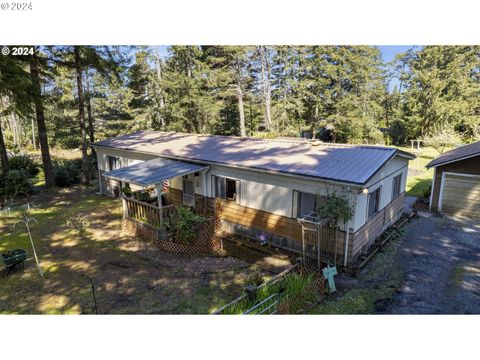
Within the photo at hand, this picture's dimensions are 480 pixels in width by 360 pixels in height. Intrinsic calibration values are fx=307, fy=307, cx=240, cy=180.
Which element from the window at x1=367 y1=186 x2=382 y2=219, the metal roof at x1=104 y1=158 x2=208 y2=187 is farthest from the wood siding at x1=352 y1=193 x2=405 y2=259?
the metal roof at x1=104 y1=158 x2=208 y2=187

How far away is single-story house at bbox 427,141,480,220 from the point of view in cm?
1345

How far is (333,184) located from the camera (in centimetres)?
883

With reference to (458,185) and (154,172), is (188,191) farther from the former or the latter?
(458,185)

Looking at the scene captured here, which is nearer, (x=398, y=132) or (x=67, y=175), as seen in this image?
(x=67, y=175)

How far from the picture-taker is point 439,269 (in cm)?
914

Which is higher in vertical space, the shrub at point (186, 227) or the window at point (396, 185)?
the window at point (396, 185)

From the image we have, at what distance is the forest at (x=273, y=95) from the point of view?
94.2 ft

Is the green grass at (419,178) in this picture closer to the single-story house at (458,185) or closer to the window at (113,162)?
the single-story house at (458,185)

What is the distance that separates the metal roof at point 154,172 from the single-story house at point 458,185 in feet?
35.6

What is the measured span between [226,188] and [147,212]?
120 inches

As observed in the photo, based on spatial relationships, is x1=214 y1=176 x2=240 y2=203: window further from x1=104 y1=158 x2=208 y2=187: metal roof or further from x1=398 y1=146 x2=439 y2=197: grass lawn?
x1=398 y1=146 x2=439 y2=197: grass lawn

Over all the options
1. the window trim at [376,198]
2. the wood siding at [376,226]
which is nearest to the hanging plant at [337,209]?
the wood siding at [376,226]
